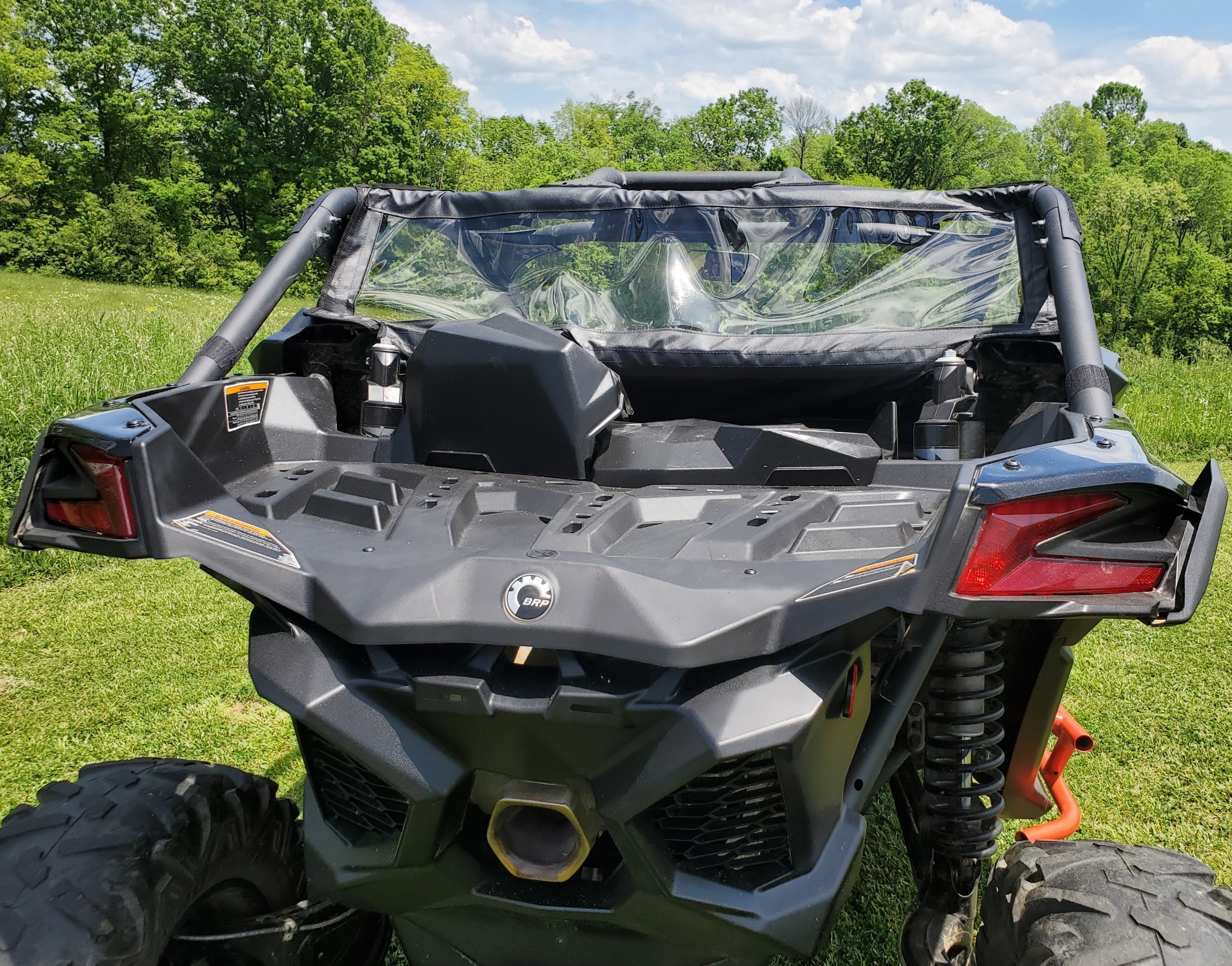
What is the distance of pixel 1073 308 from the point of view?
7.37 feet

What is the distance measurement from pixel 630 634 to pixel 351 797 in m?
0.70

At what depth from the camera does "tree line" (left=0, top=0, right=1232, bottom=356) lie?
37.0m

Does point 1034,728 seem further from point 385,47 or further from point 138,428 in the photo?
point 385,47

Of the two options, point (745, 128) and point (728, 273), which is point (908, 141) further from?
point (728, 273)

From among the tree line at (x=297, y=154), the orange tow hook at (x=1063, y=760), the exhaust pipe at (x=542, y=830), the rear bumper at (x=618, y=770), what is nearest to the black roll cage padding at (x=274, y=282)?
the rear bumper at (x=618, y=770)

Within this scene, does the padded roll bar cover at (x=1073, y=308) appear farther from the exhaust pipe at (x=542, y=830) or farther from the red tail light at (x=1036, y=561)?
the exhaust pipe at (x=542, y=830)

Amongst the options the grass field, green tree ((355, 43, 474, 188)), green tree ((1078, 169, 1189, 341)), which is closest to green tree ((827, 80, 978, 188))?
green tree ((1078, 169, 1189, 341))

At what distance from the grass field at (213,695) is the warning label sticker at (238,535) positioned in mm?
2170

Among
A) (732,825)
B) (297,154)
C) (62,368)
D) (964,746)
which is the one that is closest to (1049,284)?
(964,746)

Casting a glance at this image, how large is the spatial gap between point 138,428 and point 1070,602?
1696 millimetres

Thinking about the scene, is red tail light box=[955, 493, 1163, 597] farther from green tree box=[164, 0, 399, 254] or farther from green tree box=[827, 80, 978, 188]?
green tree box=[827, 80, 978, 188]

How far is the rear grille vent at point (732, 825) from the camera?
148 cm

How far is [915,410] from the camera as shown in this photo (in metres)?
2.79

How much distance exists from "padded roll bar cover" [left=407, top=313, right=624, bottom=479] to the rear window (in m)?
0.73
